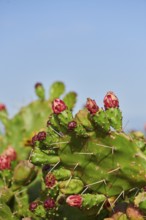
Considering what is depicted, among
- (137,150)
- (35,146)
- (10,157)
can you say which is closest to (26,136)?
(10,157)

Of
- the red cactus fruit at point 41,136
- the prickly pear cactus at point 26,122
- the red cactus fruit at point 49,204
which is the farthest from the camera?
the prickly pear cactus at point 26,122

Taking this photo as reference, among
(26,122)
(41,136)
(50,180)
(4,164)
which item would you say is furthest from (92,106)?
(26,122)

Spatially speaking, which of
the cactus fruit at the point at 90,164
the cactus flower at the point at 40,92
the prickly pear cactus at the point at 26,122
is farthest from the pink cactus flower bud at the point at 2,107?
the cactus fruit at the point at 90,164

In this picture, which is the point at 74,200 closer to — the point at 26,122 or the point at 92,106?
the point at 92,106

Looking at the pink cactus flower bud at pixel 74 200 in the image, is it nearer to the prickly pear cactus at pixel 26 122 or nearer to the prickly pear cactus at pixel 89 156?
the prickly pear cactus at pixel 89 156

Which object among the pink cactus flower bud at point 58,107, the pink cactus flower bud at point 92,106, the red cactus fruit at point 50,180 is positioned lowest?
the red cactus fruit at point 50,180

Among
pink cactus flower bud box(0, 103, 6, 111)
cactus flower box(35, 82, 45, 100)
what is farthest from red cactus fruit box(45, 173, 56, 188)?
pink cactus flower bud box(0, 103, 6, 111)

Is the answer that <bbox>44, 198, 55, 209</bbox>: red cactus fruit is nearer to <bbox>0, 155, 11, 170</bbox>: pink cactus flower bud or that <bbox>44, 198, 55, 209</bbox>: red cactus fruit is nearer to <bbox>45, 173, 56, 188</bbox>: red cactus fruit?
<bbox>45, 173, 56, 188</bbox>: red cactus fruit

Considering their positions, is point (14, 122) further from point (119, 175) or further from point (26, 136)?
point (119, 175)
